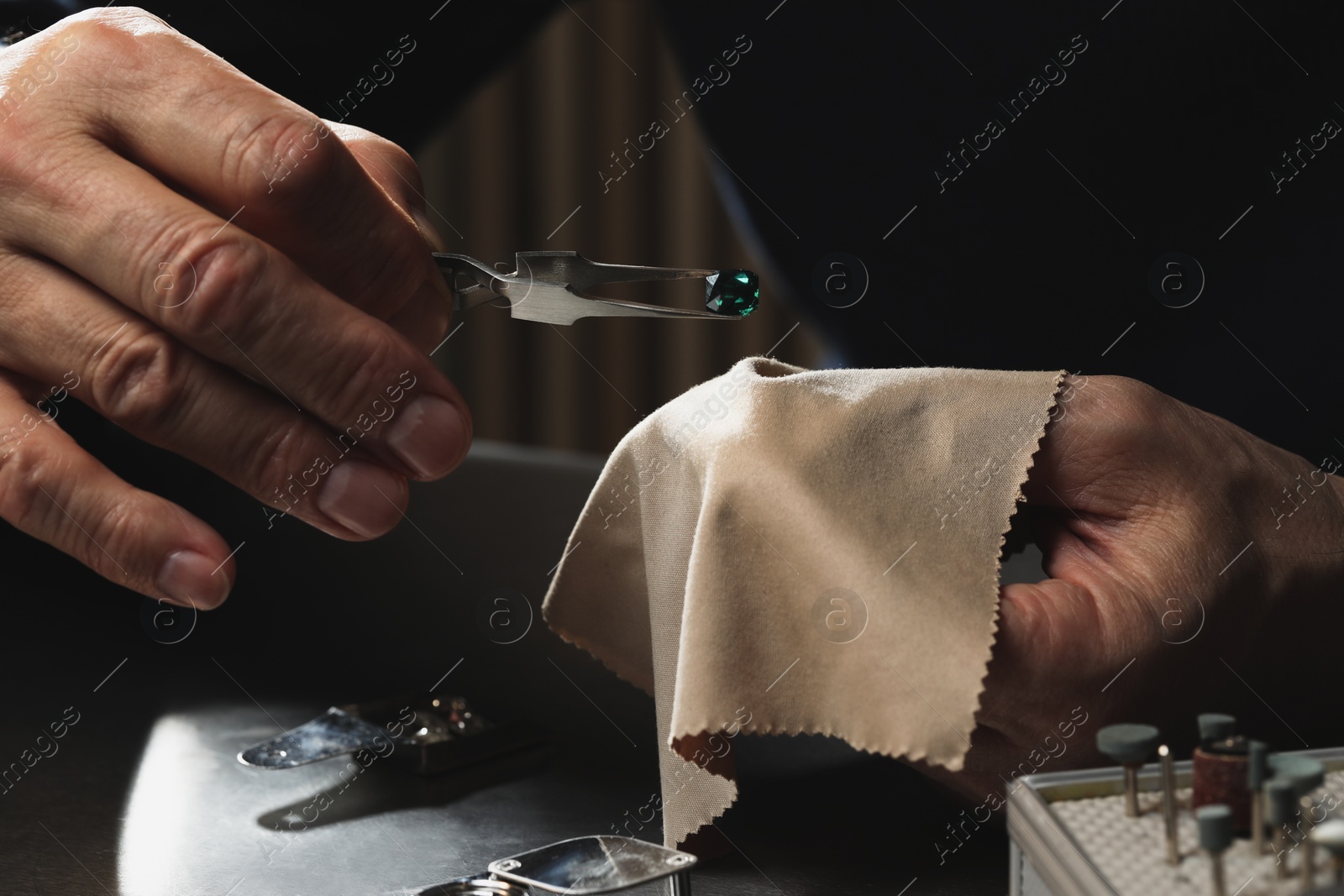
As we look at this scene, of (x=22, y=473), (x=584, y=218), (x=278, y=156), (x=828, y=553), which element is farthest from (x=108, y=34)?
(x=584, y=218)

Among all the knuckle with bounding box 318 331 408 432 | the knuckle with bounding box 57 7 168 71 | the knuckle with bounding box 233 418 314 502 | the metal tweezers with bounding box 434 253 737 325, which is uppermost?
the knuckle with bounding box 57 7 168 71

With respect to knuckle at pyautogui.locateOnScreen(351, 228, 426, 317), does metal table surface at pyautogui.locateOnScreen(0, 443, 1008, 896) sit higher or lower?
lower

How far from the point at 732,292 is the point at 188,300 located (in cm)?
29

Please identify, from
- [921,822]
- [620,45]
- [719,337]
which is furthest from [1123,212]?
[620,45]

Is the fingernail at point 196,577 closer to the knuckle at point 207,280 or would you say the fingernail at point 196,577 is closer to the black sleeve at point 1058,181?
the knuckle at point 207,280

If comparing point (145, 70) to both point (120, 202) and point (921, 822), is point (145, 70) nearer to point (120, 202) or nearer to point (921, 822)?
point (120, 202)

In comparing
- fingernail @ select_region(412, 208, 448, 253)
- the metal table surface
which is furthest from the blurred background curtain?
fingernail @ select_region(412, 208, 448, 253)

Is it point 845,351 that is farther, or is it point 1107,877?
point 845,351

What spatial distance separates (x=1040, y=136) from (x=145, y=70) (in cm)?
89

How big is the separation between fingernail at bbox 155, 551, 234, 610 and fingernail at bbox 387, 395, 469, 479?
0.38ft

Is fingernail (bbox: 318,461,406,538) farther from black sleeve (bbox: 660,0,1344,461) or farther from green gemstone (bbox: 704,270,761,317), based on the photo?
black sleeve (bbox: 660,0,1344,461)

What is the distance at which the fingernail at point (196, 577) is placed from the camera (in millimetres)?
616

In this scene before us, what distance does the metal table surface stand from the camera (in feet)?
1.90

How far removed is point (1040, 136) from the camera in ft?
3.88
